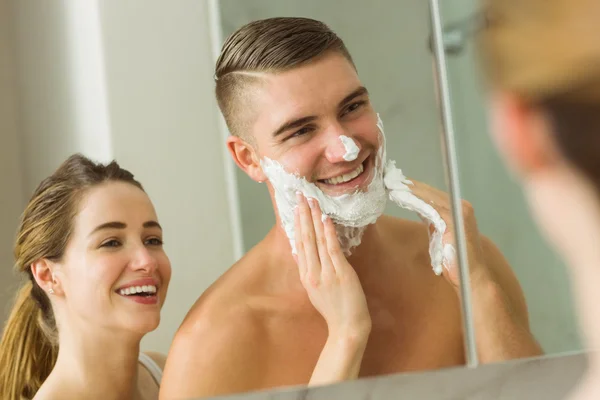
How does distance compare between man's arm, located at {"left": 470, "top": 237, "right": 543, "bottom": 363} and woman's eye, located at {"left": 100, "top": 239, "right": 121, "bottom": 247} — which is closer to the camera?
woman's eye, located at {"left": 100, "top": 239, "right": 121, "bottom": 247}

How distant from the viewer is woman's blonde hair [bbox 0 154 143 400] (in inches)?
26.2

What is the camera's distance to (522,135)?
79cm

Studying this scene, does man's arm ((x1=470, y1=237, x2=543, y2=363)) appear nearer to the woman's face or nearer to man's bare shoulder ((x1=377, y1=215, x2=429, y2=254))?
man's bare shoulder ((x1=377, y1=215, x2=429, y2=254))

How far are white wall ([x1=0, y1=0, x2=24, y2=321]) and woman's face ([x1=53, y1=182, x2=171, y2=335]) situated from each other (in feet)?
0.16

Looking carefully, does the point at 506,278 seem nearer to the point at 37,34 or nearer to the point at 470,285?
the point at 470,285

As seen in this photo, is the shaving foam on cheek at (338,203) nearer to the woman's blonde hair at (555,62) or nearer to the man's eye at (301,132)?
the man's eye at (301,132)

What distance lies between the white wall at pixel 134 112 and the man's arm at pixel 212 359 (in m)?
0.02

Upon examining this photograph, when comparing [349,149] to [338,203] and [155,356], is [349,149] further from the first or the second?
[155,356]

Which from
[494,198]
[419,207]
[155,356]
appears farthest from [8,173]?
[494,198]

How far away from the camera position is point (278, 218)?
2.36 feet

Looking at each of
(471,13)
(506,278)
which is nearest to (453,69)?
(471,13)

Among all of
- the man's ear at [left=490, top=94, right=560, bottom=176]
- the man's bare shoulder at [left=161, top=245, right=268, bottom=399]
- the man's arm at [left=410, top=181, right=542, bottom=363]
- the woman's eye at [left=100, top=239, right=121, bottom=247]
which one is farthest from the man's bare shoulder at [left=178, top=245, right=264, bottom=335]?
the man's ear at [left=490, top=94, right=560, bottom=176]

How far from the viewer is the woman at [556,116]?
759mm

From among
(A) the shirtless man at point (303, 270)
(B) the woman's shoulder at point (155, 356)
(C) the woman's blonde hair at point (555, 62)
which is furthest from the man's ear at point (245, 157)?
(C) the woman's blonde hair at point (555, 62)
